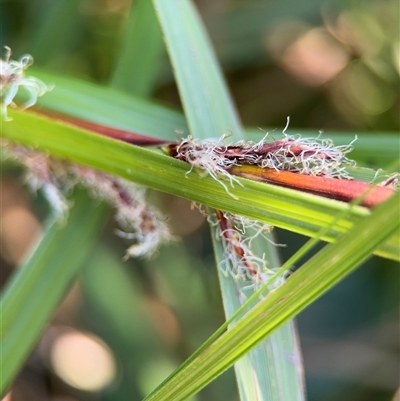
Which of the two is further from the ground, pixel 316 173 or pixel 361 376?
pixel 361 376

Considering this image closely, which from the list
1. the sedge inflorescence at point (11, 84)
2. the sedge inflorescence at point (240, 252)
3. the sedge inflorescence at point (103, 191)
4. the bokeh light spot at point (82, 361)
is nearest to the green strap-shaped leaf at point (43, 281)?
the sedge inflorescence at point (103, 191)

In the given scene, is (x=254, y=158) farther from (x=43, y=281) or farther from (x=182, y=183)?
(x=43, y=281)

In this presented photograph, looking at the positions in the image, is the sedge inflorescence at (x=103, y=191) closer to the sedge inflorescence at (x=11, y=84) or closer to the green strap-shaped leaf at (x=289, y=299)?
the sedge inflorescence at (x=11, y=84)

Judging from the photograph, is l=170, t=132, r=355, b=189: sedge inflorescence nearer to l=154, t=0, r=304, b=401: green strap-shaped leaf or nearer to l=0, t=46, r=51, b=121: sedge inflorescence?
l=154, t=0, r=304, b=401: green strap-shaped leaf

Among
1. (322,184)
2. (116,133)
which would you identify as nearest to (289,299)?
(322,184)

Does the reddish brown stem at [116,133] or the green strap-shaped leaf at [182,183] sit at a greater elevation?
the reddish brown stem at [116,133]

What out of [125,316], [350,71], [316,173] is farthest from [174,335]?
[350,71]

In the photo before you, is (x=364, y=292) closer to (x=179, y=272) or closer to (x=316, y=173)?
(x=179, y=272)
